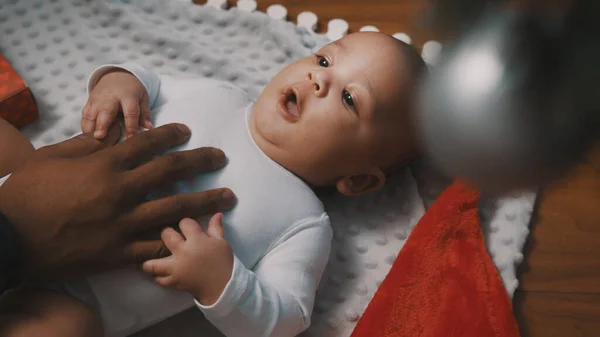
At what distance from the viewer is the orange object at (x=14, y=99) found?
0.81m

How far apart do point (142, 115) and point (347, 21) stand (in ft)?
1.63

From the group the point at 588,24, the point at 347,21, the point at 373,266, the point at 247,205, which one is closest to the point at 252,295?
the point at 247,205

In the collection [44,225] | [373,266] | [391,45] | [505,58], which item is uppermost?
[505,58]

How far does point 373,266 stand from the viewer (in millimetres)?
801

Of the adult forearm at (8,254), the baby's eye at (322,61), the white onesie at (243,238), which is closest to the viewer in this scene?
the adult forearm at (8,254)

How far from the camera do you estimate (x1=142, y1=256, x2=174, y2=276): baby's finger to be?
62 centimetres

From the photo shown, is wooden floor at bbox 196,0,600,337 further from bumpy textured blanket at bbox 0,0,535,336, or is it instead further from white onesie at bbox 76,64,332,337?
white onesie at bbox 76,64,332,337

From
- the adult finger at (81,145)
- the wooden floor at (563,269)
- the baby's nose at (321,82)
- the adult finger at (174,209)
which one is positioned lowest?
the wooden floor at (563,269)

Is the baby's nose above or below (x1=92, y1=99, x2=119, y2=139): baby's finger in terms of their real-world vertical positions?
above

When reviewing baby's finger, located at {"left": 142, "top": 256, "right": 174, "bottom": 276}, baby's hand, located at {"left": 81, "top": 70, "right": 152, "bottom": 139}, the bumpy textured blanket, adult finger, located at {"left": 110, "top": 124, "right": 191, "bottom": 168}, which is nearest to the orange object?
the bumpy textured blanket

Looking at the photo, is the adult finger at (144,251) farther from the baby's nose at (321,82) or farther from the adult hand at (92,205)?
the baby's nose at (321,82)

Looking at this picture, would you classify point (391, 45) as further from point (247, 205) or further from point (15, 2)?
point (15, 2)

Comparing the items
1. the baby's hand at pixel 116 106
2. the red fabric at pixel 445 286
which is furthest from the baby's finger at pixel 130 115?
the red fabric at pixel 445 286

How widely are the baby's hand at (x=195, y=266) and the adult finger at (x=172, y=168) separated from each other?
0.06 metres
